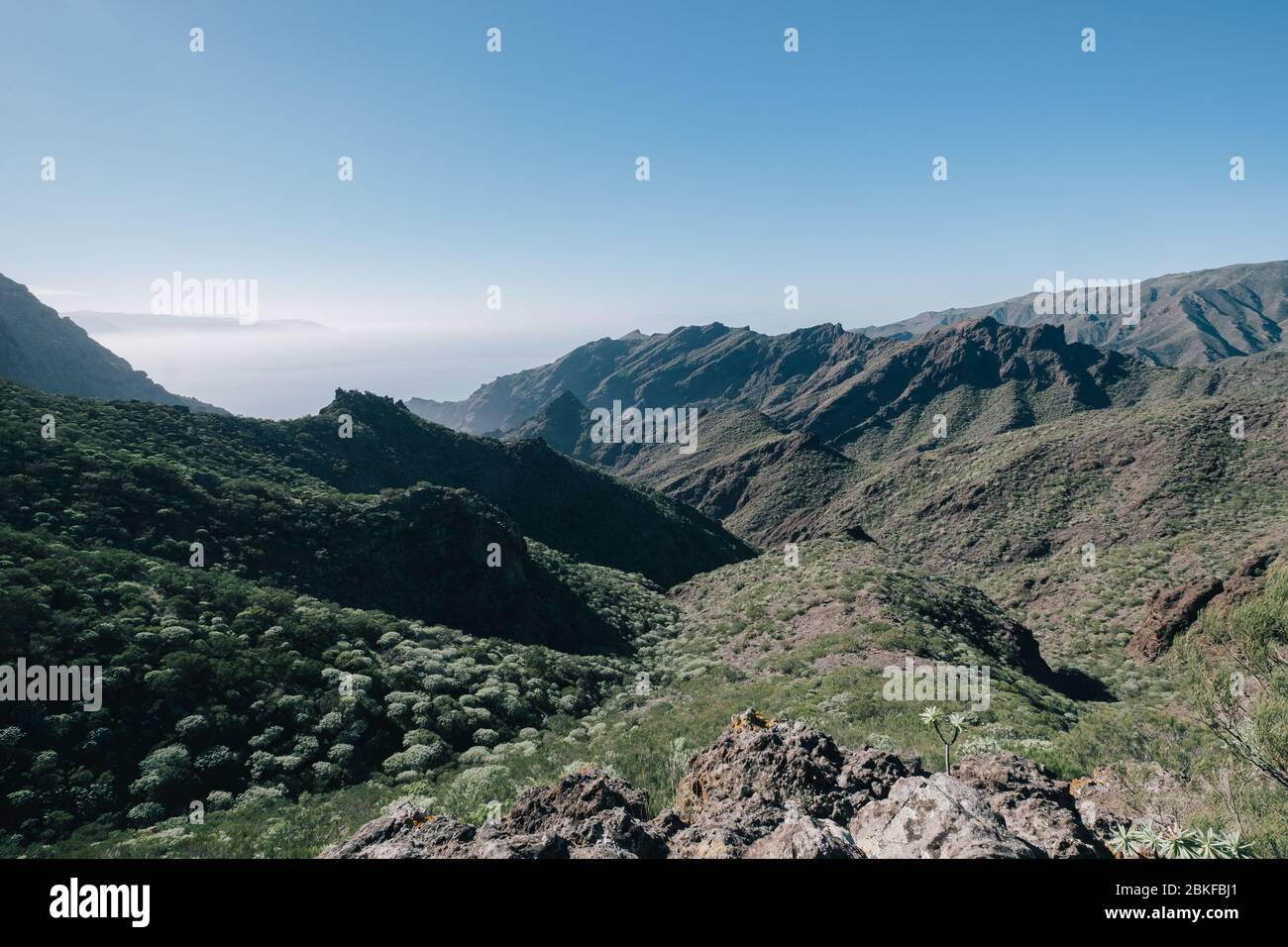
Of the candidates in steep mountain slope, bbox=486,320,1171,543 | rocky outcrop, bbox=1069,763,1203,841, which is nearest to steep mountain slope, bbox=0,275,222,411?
steep mountain slope, bbox=486,320,1171,543

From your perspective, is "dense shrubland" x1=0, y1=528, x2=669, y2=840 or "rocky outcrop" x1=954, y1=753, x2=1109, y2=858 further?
"dense shrubland" x1=0, y1=528, x2=669, y2=840

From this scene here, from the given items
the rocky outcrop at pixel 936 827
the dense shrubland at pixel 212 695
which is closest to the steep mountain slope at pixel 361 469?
the dense shrubland at pixel 212 695

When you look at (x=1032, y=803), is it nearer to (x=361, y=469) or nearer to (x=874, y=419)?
(x=361, y=469)

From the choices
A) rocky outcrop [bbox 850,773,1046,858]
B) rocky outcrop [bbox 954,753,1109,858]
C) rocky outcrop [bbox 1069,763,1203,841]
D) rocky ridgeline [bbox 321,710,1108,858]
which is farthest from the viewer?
rocky outcrop [bbox 1069,763,1203,841]

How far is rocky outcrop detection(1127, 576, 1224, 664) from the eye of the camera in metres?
29.9

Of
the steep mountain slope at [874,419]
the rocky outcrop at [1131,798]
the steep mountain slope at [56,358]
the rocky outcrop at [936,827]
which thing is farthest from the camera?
the steep mountain slope at [56,358]

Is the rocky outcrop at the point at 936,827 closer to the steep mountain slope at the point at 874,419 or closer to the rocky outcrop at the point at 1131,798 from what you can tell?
the rocky outcrop at the point at 1131,798

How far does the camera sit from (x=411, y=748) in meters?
16.5

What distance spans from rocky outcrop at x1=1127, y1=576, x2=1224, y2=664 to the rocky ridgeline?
1208 inches

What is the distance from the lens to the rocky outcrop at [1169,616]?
98.0ft

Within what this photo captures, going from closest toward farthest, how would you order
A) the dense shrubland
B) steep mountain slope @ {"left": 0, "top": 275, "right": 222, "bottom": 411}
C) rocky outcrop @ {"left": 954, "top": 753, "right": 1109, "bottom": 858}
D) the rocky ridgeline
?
the rocky ridgeline
rocky outcrop @ {"left": 954, "top": 753, "right": 1109, "bottom": 858}
the dense shrubland
steep mountain slope @ {"left": 0, "top": 275, "right": 222, "bottom": 411}

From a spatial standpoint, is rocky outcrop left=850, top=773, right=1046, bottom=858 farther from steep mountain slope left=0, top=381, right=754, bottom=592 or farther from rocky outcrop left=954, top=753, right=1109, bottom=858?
steep mountain slope left=0, top=381, right=754, bottom=592

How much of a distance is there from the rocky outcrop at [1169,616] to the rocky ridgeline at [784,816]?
30690mm
